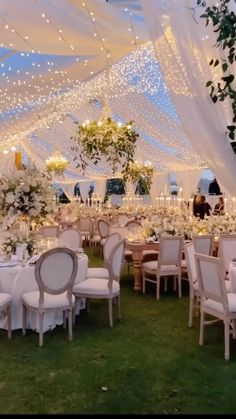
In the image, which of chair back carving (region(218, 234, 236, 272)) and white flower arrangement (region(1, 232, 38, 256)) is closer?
white flower arrangement (region(1, 232, 38, 256))

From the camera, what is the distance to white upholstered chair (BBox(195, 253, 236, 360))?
13.9 feet

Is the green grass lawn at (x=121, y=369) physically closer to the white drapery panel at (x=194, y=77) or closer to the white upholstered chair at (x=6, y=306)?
the white upholstered chair at (x=6, y=306)

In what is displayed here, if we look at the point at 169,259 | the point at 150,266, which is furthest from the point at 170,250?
the point at 150,266

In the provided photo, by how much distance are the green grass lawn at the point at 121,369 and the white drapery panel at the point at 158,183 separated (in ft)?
43.5

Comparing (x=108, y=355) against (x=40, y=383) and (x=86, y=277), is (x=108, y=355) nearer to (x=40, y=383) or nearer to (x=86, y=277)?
(x=40, y=383)

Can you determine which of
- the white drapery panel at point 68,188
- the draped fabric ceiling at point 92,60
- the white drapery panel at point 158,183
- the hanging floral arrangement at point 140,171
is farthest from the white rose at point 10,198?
the white drapery panel at point 68,188

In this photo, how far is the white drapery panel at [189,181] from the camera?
16.9m

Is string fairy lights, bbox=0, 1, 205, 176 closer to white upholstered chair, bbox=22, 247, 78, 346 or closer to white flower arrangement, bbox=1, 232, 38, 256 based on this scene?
white flower arrangement, bbox=1, 232, 38, 256

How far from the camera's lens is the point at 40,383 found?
12.0 ft

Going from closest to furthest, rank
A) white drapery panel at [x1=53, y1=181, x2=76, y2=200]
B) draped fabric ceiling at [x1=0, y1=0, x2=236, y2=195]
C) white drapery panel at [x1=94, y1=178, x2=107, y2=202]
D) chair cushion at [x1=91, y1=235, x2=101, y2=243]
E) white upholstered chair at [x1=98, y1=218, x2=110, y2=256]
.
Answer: draped fabric ceiling at [x1=0, y1=0, x2=236, y2=195], white upholstered chair at [x1=98, y1=218, x2=110, y2=256], chair cushion at [x1=91, y1=235, x2=101, y2=243], white drapery panel at [x1=94, y1=178, x2=107, y2=202], white drapery panel at [x1=53, y1=181, x2=76, y2=200]

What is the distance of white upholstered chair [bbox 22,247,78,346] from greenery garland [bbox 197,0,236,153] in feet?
7.58

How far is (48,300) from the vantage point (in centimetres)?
470

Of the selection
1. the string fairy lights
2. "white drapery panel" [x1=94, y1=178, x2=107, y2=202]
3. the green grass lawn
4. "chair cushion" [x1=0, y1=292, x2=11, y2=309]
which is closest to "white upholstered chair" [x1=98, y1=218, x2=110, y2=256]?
the string fairy lights

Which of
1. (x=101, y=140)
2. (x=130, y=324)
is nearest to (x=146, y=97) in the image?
(x=101, y=140)
